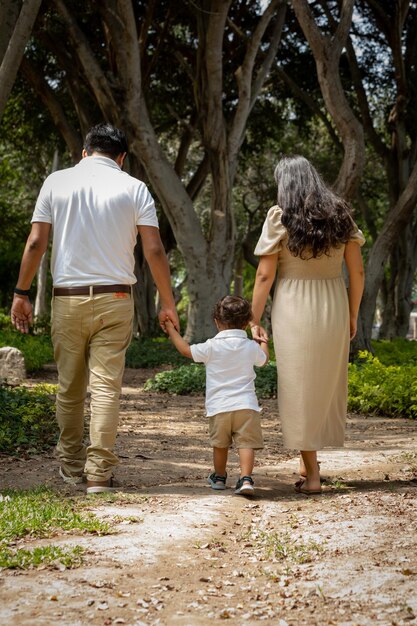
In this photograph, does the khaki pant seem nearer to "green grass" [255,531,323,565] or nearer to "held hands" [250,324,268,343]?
"held hands" [250,324,268,343]

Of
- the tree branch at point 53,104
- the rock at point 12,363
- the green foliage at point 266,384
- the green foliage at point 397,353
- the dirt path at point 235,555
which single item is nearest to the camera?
the dirt path at point 235,555

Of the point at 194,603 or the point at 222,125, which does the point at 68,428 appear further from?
the point at 222,125

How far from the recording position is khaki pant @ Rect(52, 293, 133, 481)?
5668 mm

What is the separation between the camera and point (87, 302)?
567cm

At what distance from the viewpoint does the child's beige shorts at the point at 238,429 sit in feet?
19.2

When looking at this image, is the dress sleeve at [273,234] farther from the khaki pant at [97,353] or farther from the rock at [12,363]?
the rock at [12,363]

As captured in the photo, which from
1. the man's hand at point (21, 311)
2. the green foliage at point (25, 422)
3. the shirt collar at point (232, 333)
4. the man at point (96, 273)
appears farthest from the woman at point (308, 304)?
the green foliage at point (25, 422)

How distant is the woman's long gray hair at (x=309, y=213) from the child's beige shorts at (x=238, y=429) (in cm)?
110

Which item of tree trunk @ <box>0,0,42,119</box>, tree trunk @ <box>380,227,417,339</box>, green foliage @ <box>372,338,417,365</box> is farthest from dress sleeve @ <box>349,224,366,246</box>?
tree trunk @ <box>380,227,417,339</box>

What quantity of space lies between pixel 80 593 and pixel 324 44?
12262 millimetres

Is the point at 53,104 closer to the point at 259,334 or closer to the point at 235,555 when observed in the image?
the point at 259,334

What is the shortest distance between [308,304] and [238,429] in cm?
93

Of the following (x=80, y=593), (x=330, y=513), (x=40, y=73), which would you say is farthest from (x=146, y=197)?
(x=40, y=73)

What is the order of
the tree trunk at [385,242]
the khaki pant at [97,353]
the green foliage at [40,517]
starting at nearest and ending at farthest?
the green foliage at [40,517], the khaki pant at [97,353], the tree trunk at [385,242]
